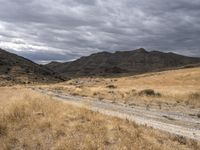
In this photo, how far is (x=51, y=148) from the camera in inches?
487

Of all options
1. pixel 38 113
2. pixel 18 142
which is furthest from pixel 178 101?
pixel 18 142

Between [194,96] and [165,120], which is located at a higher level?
[194,96]

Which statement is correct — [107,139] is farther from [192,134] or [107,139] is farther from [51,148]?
[192,134]

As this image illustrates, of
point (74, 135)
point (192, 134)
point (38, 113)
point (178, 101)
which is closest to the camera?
point (74, 135)

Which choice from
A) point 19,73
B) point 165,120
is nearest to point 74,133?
point 165,120

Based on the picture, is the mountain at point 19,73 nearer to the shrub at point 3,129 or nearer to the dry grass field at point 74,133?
the dry grass field at point 74,133

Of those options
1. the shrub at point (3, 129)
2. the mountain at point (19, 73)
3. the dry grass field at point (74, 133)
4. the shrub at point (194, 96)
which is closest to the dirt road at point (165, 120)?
the dry grass field at point (74, 133)

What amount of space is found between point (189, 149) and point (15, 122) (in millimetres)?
8212

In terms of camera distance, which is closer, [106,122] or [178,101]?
[106,122]

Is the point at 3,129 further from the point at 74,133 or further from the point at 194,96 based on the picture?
the point at 194,96

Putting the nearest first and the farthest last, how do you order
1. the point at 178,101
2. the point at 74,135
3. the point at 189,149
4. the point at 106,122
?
the point at 189,149
the point at 74,135
the point at 106,122
the point at 178,101

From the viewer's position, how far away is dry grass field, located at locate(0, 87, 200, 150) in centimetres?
1229

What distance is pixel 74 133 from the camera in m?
14.3

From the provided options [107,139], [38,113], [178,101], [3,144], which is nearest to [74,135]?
[107,139]
